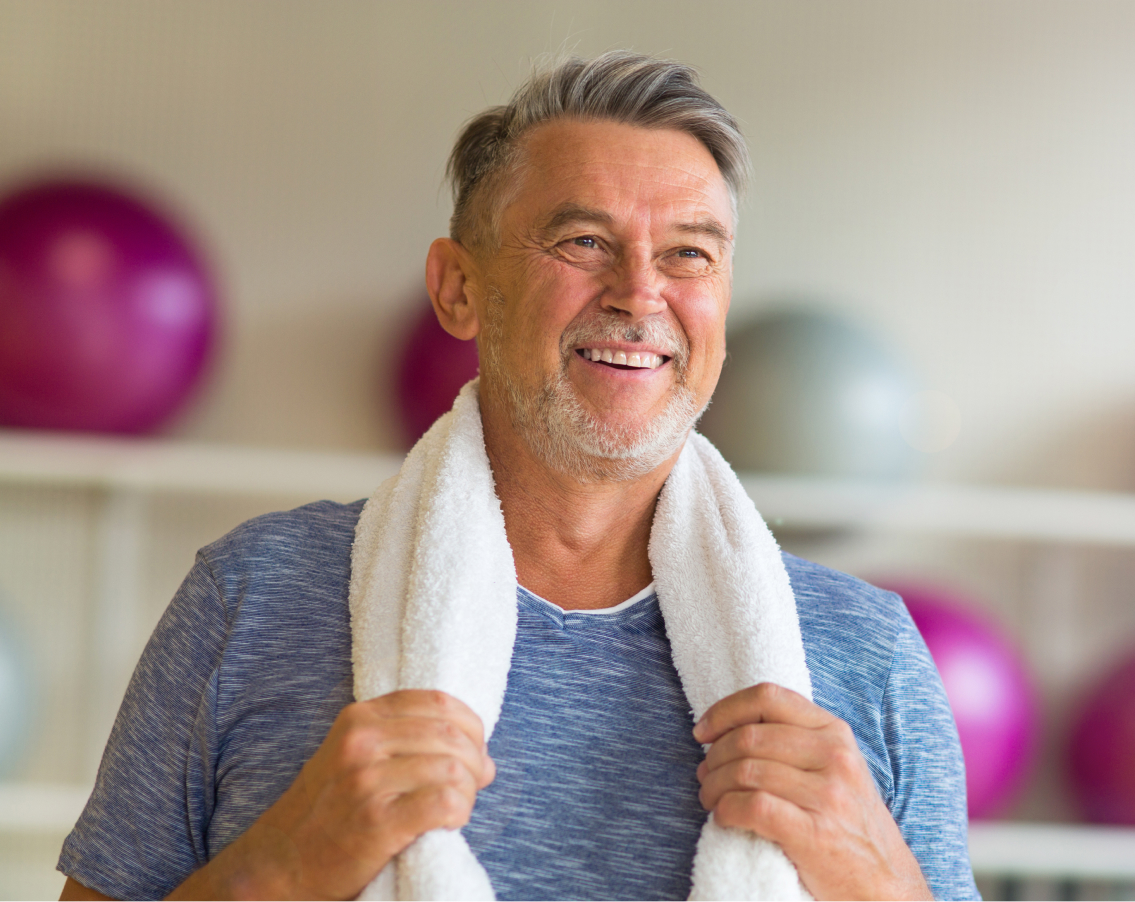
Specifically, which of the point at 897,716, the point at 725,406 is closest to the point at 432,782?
the point at 897,716

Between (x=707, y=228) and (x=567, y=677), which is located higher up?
(x=707, y=228)

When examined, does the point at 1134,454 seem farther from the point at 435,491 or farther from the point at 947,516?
the point at 435,491

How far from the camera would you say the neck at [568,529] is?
109 cm

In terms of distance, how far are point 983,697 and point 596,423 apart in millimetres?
1152

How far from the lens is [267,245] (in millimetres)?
2299

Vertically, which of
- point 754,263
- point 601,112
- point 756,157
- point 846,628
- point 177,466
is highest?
point 756,157

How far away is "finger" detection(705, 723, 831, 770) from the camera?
2.95 feet

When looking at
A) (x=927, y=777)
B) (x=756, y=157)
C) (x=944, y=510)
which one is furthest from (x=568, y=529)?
(x=756, y=157)

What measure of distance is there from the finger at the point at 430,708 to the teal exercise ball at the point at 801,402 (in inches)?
43.8

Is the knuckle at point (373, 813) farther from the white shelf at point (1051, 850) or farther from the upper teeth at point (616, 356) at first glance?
the white shelf at point (1051, 850)

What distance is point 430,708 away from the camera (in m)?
0.87

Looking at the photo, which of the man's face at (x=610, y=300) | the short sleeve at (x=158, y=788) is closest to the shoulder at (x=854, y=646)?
the man's face at (x=610, y=300)

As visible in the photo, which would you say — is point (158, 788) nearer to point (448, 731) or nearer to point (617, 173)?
point (448, 731)

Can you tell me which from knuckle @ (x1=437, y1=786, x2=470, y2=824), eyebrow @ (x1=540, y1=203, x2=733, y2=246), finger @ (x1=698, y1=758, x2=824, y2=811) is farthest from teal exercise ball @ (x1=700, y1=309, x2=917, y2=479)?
knuckle @ (x1=437, y1=786, x2=470, y2=824)
